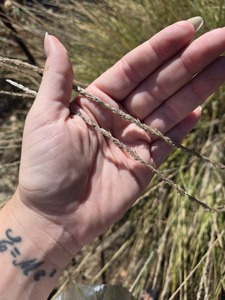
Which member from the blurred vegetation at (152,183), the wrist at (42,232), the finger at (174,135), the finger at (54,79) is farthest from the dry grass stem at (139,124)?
the blurred vegetation at (152,183)

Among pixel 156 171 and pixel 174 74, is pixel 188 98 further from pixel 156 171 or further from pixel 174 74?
pixel 156 171

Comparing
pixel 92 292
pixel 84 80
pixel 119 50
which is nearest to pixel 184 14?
pixel 119 50

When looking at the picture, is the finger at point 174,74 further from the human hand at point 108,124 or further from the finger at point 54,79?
the finger at point 54,79

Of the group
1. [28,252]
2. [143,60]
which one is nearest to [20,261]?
[28,252]

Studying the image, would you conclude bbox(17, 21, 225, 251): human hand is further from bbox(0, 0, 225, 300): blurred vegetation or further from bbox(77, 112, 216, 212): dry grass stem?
bbox(0, 0, 225, 300): blurred vegetation

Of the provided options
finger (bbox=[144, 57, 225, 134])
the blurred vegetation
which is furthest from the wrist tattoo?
finger (bbox=[144, 57, 225, 134])

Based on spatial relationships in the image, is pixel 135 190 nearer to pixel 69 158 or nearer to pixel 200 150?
pixel 69 158
